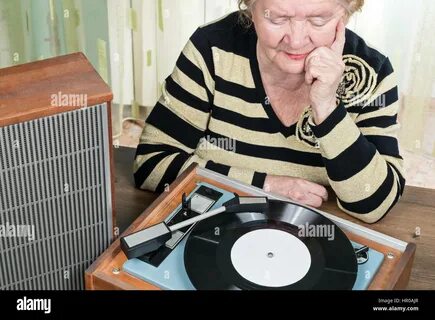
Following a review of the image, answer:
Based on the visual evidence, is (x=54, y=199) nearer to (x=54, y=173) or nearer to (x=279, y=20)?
(x=54, y=173)

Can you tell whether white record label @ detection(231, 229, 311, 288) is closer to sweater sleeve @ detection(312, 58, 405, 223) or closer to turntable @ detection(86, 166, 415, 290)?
turntable @ detection(86, 166, 415, 290)

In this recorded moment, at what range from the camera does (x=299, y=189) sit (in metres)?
1.45

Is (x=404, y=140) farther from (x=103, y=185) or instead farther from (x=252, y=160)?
(x=103, y=185)

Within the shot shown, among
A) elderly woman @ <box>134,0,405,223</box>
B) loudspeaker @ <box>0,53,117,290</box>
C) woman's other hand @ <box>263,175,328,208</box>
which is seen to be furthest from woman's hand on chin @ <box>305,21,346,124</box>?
loudspeaker @ <box>0,53,117,290</box>

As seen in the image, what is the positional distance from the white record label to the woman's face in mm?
470

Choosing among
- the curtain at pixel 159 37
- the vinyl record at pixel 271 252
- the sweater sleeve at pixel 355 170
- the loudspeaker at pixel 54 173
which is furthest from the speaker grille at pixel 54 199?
the curtain at pixel 159 37

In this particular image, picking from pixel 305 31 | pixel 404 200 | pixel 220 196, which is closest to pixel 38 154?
pixel 220 196

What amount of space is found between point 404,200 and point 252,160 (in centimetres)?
37

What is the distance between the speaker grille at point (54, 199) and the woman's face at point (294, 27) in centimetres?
53

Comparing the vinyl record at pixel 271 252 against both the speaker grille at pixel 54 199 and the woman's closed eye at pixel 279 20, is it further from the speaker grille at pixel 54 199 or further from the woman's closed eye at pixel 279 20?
the woman's closed eye at pixel 279 20

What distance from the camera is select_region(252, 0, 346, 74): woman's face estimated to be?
4.54 ft

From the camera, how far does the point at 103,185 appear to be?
112cm

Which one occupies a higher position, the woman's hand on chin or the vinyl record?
the woman's hand on chin

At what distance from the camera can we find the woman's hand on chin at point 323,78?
1.44 m
